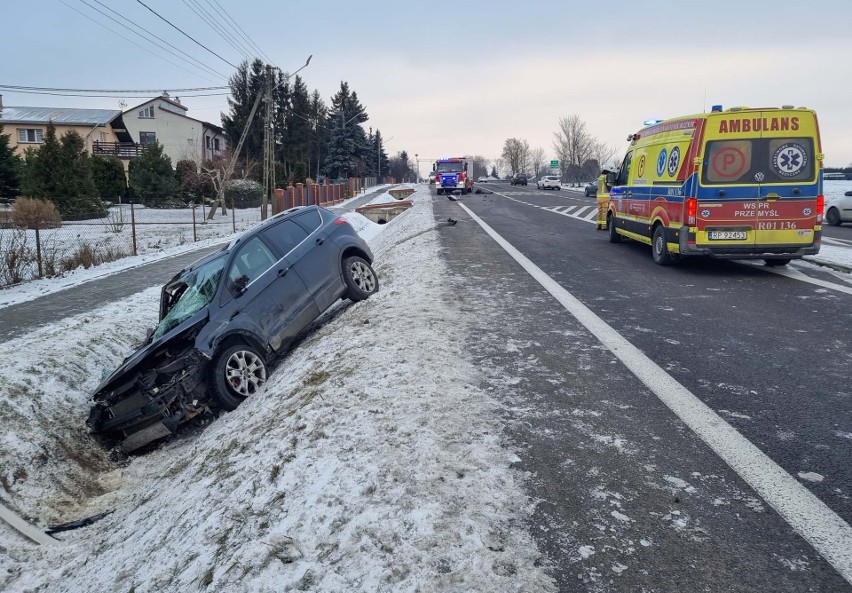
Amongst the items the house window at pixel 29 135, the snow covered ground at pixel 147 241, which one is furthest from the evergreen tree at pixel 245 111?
the snow covered ground at pixel 147 241

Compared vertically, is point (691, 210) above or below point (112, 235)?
above

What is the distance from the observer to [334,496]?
130 inches

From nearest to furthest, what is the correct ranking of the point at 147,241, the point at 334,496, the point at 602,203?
the point at 334,496, the point at 602,203, the point at 147,241

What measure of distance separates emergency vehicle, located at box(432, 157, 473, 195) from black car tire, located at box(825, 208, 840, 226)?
26.2 m

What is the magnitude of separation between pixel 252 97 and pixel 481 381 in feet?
250

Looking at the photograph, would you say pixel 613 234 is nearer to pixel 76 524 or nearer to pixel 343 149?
pixel 76 524

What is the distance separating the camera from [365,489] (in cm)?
331

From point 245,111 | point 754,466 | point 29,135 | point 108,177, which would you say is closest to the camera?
point 754,466

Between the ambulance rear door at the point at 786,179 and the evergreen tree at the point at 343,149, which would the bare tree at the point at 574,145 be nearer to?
the evergreen tree at the point at 343,149

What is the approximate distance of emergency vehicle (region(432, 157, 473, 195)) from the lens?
44.8 meters

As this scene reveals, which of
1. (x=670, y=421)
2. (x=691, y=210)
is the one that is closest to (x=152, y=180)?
(x=691, y=210)

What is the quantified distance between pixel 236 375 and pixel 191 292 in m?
1.44

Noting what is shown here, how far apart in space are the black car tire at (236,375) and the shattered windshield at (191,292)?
27.8 inches

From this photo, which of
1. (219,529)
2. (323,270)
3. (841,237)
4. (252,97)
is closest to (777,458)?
(219,529)
